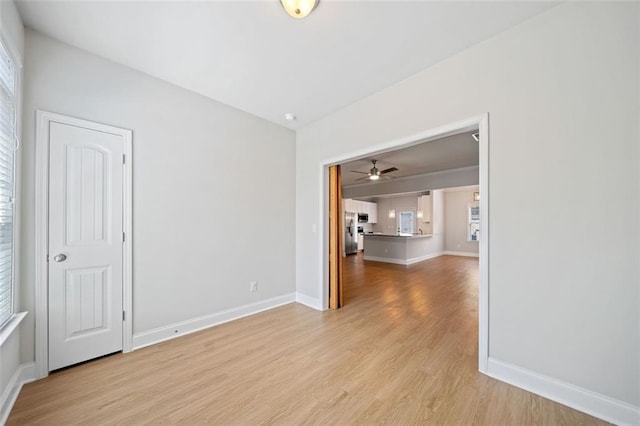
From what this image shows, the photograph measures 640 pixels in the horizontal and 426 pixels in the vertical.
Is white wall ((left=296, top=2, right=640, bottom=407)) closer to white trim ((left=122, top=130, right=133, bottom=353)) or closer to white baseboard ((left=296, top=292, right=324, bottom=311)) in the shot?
white baseboard ((left=296, top=292, right=324, bottom=311))

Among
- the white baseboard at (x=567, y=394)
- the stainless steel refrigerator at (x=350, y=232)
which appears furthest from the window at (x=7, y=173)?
→ the stainless steel refrigerator at (x=350, y=232)

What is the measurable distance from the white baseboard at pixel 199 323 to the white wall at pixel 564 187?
9.05 ft

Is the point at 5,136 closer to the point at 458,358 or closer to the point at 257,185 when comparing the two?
the point at 257,185

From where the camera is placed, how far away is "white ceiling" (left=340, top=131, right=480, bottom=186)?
4504mm

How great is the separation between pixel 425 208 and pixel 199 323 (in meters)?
9.03

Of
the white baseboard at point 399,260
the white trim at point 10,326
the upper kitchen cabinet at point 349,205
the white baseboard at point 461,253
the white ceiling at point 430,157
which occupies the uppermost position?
the white ceiling at point 430,157

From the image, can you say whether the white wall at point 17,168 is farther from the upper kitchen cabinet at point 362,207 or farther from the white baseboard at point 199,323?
the upper kitchen cabinet at point 362,207

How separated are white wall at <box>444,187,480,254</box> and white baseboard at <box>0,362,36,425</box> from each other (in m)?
11.5

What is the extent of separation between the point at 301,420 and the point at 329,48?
2.93 meters

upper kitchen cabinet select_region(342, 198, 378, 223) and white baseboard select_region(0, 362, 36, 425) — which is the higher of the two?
upper kitchen cabinet select_region(342, 198, 378, 223)

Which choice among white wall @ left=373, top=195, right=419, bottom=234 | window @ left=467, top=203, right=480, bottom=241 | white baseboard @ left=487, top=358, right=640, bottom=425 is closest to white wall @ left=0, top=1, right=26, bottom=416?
white baseboard @ left=487, top=358, right=640, bottom=425

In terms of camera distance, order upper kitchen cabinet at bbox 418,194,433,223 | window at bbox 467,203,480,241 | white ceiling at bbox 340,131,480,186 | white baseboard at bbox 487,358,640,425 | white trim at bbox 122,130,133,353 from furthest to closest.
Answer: window at bbox 467,203,480,241, upper kitchen cabinet at bbox 418,194,433,223, white ceiling at bbox 340,131,480,186, white trim at bbox 122,130,133,353, white baseboard at bbox 487,358,640,425

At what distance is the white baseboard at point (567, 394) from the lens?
152 cm

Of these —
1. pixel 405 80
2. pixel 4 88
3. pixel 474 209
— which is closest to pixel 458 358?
pixel 405 80
